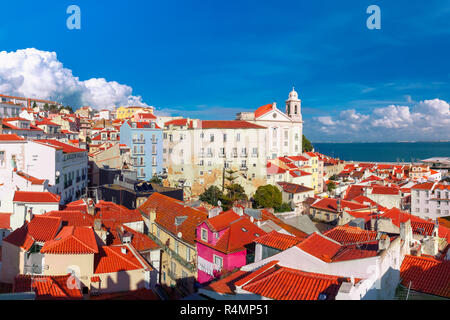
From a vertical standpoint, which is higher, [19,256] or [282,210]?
[19,256]

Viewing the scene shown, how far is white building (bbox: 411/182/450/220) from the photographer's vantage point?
42062 millimetres

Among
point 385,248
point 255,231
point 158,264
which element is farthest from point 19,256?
point 385,248

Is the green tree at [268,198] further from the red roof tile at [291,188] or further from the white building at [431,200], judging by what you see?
the white building at [431,200]

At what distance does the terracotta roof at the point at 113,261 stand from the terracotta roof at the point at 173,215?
3.88m

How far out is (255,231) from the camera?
55.5ft

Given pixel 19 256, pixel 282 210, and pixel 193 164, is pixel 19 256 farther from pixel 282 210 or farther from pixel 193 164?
pixel 193 164

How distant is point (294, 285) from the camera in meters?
8.90

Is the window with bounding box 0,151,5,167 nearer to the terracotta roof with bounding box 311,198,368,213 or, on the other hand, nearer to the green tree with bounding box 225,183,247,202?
the green tree with bounding box 225,183,247,202

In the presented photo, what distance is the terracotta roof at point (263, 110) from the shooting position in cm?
6122

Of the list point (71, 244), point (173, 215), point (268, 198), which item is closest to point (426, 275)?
point (71, 244)

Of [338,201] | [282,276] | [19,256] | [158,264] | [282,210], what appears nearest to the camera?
[282,276]

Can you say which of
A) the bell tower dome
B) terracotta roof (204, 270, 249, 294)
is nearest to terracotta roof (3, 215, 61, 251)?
terracotta roof (204, 270, 249, 294)

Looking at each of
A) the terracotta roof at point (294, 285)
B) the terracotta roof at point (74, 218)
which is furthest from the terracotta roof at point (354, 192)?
the terracotta roof at point (294, 285)

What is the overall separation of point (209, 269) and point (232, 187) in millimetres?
31266
